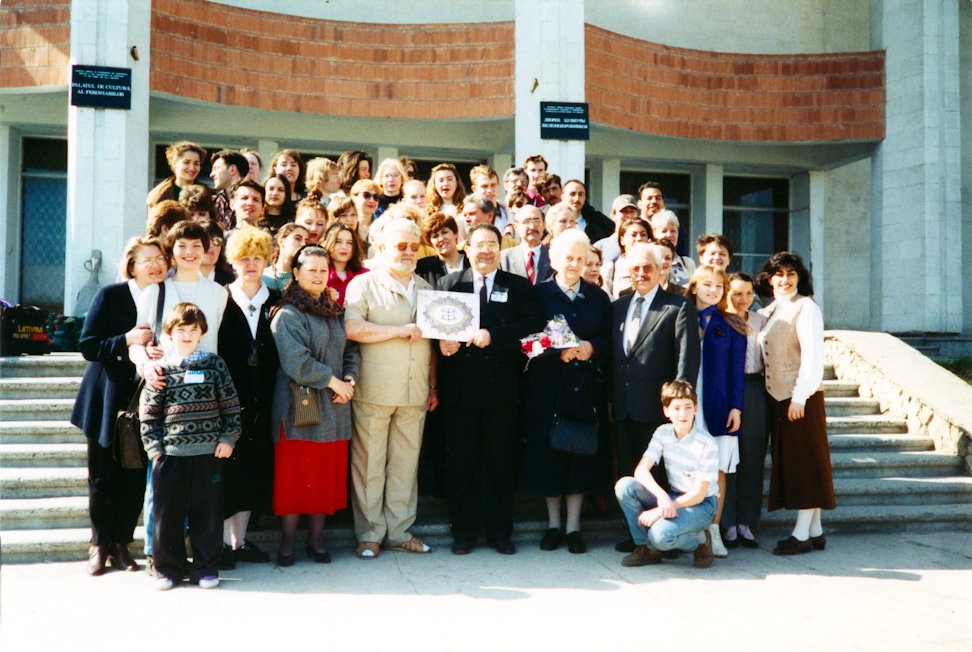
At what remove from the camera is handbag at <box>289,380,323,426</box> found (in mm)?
4883

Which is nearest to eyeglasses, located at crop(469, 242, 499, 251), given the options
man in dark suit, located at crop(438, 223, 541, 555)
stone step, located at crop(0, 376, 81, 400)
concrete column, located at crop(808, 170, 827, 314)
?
man in dark suit, located at crop(438, 223, 541, 555)

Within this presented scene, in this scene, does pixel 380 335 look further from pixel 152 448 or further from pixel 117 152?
pixel 117 152

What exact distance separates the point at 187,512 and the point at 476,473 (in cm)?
176

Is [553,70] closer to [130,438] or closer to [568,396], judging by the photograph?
[568,396]

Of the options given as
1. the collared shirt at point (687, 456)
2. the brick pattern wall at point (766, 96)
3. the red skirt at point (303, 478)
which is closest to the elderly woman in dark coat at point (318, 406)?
the red skirt at point (303, 478)

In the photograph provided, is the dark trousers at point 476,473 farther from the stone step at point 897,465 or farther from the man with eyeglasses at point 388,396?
the stone step at point 897,465

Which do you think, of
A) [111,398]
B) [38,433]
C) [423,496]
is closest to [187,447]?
[111,398]

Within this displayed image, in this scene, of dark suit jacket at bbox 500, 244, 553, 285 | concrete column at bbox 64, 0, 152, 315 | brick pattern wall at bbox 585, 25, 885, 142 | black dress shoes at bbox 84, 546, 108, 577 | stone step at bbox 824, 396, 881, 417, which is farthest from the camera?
brick pattern wall at bbox 585, 25, 885, 142

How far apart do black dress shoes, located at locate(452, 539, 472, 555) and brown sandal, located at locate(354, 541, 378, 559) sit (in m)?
0.50

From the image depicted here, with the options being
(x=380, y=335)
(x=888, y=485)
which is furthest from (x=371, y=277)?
(x=888, y=485)

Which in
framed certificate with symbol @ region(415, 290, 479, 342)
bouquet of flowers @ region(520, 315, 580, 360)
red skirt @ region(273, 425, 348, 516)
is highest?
framed certificate with symbol @ region(415, 290, 479, 342)

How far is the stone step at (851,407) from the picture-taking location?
7.62 metres

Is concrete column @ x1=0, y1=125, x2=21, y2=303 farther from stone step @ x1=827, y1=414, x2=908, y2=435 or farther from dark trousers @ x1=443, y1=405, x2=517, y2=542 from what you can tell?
stone step @ x1=827, y1=414, x2=908, y2=435

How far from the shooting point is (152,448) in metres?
4.47
